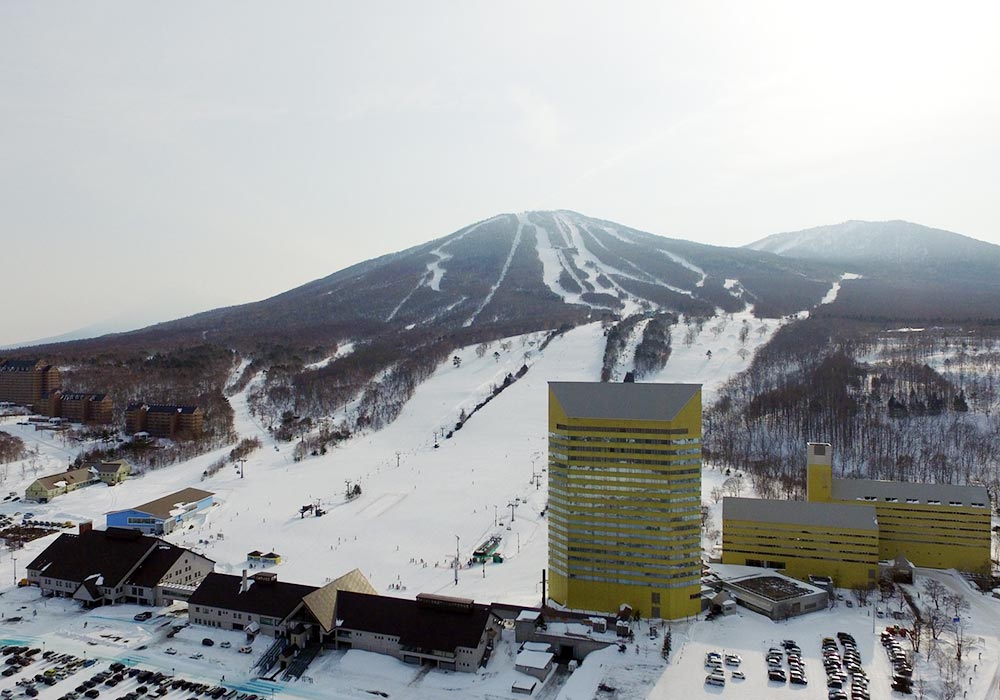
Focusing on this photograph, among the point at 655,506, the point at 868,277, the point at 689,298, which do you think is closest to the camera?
the point at 655,506

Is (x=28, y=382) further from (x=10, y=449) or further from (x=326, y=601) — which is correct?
(x=326, y=601)

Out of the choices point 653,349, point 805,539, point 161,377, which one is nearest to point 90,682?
point 805,539

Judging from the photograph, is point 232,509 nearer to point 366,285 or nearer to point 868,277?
point 366,285

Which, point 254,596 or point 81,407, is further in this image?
point 81,407

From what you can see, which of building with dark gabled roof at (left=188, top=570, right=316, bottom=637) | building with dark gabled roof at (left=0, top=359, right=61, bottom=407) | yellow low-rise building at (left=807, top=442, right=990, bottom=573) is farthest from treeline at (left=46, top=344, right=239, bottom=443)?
yellow low-rise building at (left=807, top=442, right=990, bottom=573)

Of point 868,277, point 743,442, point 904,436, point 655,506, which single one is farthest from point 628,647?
point 868,277

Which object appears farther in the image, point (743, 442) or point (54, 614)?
point (743, 442)
